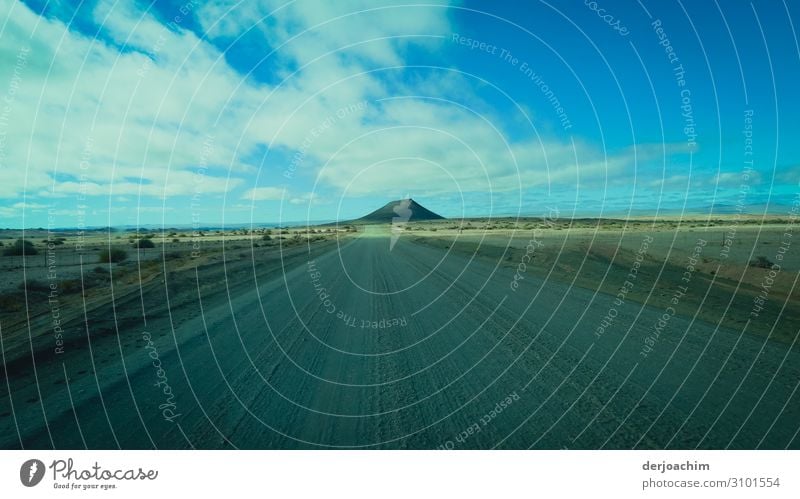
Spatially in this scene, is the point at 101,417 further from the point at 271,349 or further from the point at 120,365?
the point at 271,349

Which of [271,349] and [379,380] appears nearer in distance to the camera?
[379,380]

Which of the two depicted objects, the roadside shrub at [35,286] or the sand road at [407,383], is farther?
the roadside shrub at [35,286]

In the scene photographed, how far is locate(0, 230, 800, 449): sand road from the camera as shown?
490 cm

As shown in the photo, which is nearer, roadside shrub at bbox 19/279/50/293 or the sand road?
the sand road

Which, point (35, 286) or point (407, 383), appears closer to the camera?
point (407, 383)

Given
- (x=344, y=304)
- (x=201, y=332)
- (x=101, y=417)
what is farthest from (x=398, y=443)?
(x=344, y=304)

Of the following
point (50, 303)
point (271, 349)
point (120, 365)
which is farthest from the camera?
point (50, 303)

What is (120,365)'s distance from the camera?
741cm

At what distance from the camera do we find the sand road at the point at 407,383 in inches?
193

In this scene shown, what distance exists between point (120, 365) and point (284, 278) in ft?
36.5

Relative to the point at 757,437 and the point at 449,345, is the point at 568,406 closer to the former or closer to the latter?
the point at 757,437

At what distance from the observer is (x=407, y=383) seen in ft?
20.8
